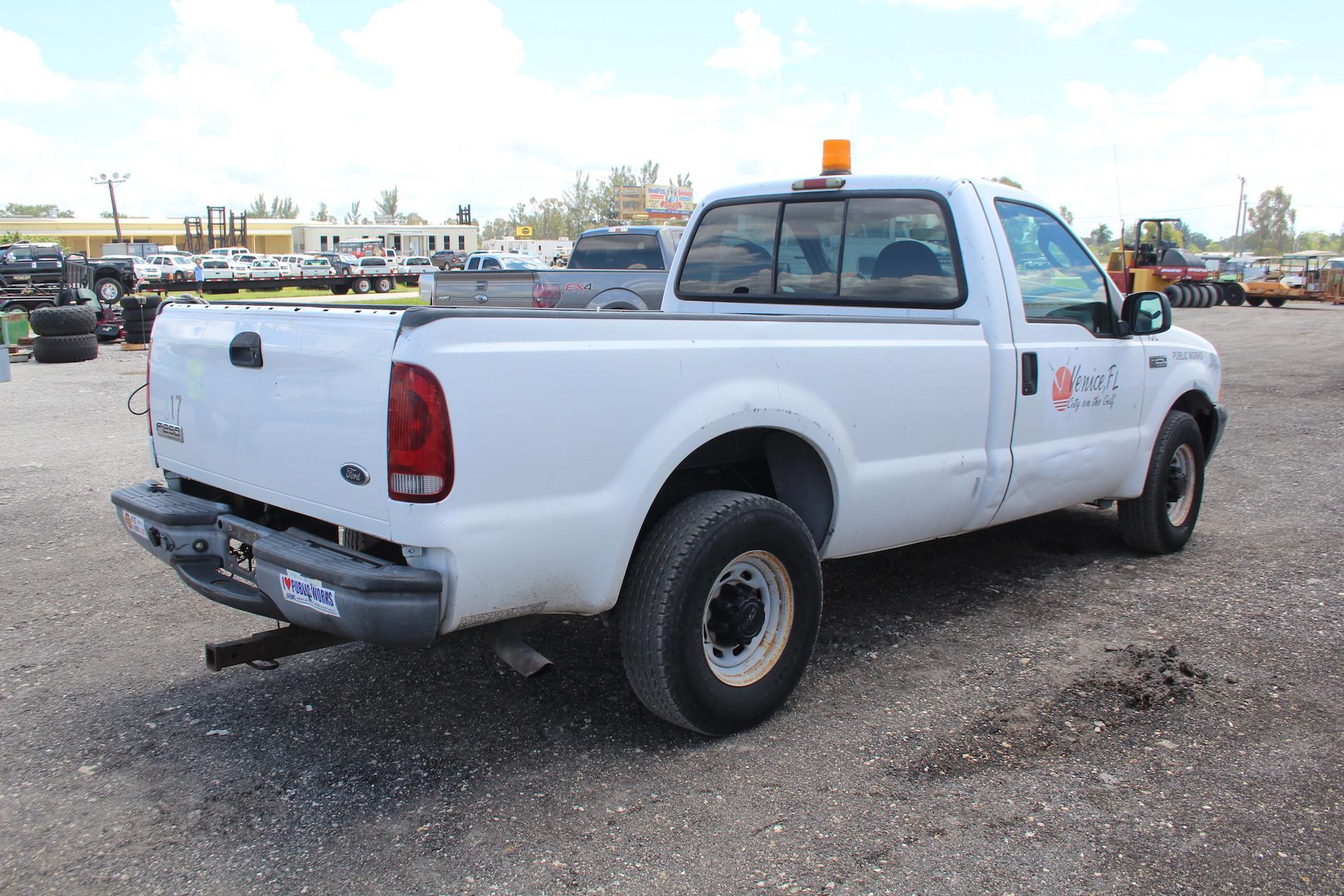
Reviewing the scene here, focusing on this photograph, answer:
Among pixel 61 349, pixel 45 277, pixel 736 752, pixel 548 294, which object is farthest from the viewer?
pixel 45 277

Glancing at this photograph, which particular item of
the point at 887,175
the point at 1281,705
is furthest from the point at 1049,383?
the point at 1281,705

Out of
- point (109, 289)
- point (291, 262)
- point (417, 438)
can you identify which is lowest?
point (417, 438)

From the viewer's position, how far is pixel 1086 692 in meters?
3.88

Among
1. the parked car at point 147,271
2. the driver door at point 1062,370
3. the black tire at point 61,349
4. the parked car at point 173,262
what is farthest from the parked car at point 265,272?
the driver door at point 1062,370

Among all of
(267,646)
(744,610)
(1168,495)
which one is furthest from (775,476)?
(1168,495)

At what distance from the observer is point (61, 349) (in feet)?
51.7

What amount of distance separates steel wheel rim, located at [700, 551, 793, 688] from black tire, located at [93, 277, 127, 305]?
26.7m

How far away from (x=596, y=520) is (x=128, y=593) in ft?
10.4

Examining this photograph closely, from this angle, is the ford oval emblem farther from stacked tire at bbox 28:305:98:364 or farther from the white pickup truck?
stacked tire at bbox 28:305:98:364

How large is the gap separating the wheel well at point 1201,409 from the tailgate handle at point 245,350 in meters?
4.69

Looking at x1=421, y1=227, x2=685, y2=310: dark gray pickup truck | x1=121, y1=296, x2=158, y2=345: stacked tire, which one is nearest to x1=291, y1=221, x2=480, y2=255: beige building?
x1=121, y1=296, x2=158, y2=345: stacked tire

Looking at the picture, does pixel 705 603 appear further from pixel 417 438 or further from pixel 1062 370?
pixel 1062 370

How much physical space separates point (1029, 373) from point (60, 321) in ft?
51.6

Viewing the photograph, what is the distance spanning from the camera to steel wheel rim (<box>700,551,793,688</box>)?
3463mm
